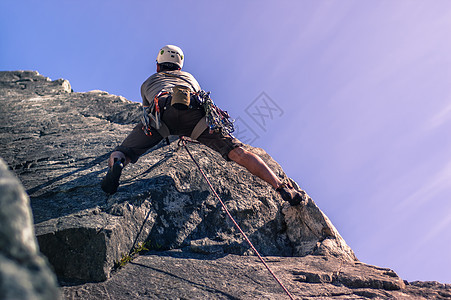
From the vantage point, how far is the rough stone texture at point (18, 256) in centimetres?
88

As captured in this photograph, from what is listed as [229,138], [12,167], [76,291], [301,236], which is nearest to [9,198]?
[76,291]

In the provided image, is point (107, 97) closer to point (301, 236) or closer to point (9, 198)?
point (301, 236)

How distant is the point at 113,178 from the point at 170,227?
89cm

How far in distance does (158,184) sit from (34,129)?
3.52 metres

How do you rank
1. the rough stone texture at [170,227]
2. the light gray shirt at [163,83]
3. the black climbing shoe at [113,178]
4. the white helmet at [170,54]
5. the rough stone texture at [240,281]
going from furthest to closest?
the white helmet at [170,54] < the light gray shirt at [163,83] < the black climbing shoe at [113,178] < the rough stone texture at [170,227] < the rough stone texture at [240,281]

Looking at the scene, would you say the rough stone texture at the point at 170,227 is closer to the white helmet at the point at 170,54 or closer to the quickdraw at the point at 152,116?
the quickdraw at the point at 152,116

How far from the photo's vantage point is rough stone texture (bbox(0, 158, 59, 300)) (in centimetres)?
88

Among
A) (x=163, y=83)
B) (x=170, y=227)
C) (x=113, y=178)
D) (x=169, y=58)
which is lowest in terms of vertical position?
(x=170, y=227)

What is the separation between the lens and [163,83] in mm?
5016

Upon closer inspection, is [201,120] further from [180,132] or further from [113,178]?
[113,178]

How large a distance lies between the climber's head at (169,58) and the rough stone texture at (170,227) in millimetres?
Answer: 1198

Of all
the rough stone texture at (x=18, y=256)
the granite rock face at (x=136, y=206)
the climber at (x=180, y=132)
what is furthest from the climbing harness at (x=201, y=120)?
the rough stone texture at (x=18, y=256)

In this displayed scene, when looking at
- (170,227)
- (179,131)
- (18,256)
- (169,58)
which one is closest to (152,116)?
(179,131)

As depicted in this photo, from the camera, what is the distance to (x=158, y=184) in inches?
179
